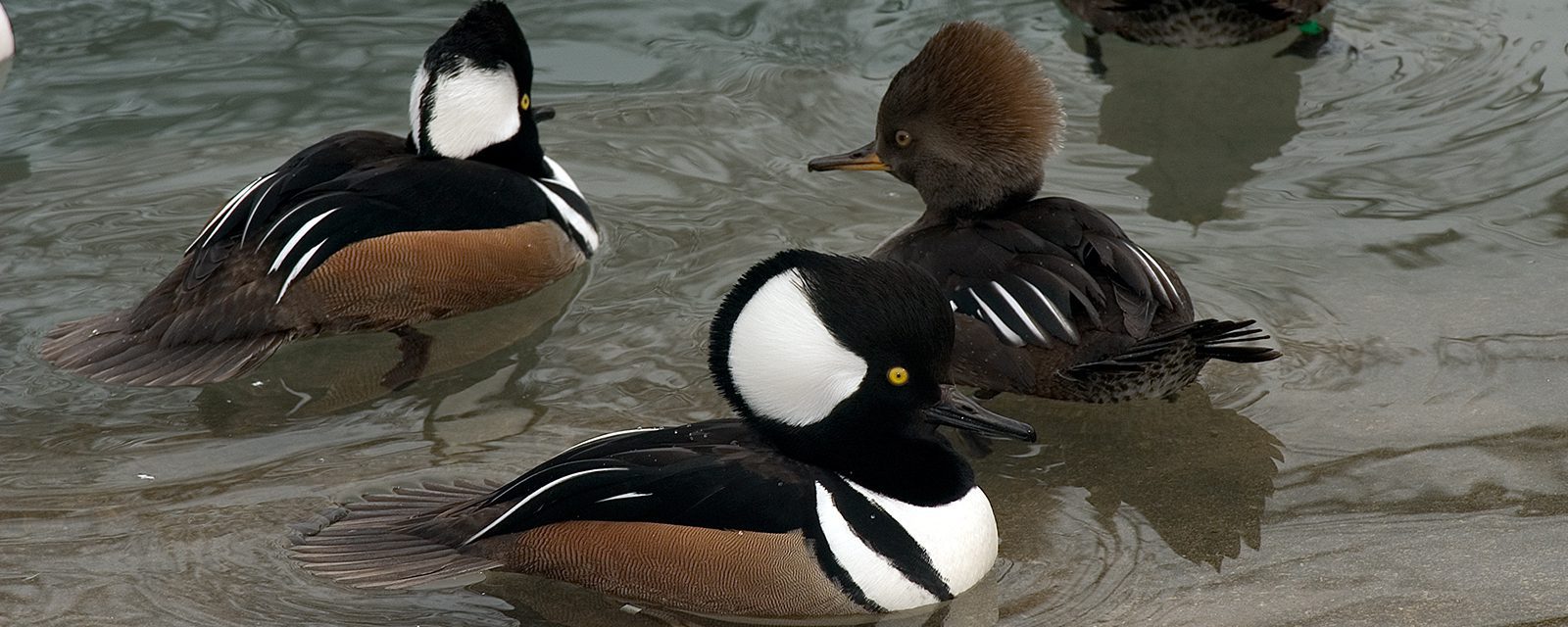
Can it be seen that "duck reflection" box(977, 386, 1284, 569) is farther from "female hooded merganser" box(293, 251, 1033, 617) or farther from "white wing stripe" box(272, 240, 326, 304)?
"white wing stripe" box(272, 240, 326, 304)

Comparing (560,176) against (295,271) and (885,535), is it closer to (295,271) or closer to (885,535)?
(295,271)

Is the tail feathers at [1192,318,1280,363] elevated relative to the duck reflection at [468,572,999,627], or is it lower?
elevated

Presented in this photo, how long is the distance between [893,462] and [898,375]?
0.24 metres

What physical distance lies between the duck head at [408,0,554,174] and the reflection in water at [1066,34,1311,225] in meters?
2.40

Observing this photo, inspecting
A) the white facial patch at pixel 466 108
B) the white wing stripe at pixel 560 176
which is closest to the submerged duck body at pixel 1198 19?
the white wing stripe at pixel 560 176

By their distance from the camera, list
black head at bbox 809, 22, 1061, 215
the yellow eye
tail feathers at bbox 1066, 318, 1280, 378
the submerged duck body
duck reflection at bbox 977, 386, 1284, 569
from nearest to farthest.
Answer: the yellow eye < duck reflection at bbox 977, 386, 1284, 569 < tail feathers at bbox 1066, 318, 1280, 378 < black head at bbox 809, 22, 1061, 215 < the submerged duck body

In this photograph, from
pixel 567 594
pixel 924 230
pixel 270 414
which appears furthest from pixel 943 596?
pixel 270 414

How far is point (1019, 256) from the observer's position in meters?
4.75

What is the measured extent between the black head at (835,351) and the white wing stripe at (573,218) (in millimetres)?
2404

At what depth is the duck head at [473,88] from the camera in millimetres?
5797

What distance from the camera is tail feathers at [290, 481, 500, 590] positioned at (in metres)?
3.84

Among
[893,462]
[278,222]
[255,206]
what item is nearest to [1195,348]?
[893,462]

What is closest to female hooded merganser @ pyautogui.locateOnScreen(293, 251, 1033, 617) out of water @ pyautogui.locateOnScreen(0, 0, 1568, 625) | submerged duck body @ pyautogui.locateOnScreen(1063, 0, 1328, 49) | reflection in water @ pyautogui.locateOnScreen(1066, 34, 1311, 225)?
water @ pyautogui.locateOnScreen(0, 0, 1568, 625)

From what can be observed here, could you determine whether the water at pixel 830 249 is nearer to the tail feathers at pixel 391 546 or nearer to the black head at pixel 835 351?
the tail feathers at pixel 391 546
